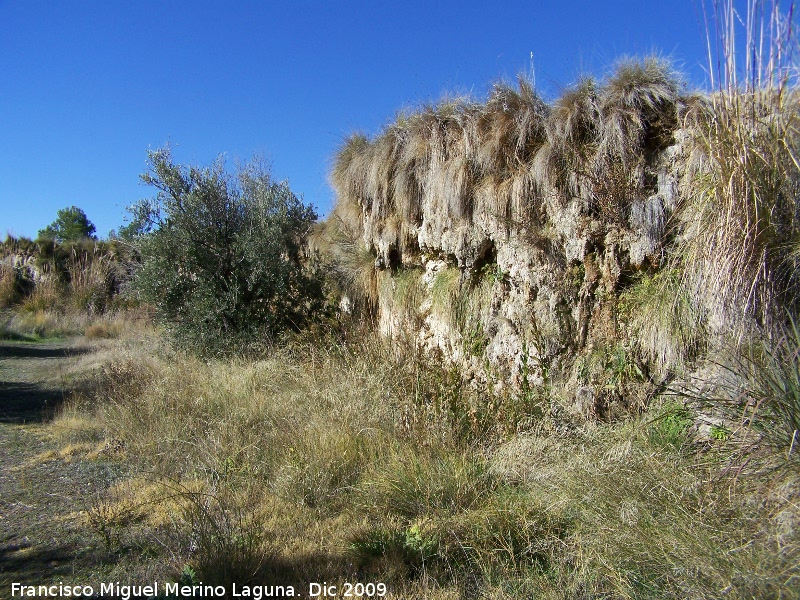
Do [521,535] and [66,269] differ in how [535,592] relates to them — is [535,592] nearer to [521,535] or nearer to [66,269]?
[521,535]

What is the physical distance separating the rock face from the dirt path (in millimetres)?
3341

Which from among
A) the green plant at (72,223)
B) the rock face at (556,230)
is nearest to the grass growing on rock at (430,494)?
the rock face at (556,230)

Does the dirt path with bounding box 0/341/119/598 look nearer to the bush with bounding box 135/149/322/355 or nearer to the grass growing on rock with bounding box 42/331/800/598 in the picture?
the grass growing on rock with bounding box 42/331/800/598

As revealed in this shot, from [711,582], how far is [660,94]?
14.5ft

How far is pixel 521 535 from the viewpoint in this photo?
11.5ft

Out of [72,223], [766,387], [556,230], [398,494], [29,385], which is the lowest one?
[398,494]

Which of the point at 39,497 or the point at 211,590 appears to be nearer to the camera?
the point at 211,590

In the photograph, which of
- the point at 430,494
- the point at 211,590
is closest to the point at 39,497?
the point at 211,590

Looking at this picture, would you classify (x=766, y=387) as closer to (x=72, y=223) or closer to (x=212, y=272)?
(x=212, y=272)

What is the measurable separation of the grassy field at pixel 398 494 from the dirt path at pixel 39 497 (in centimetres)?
2

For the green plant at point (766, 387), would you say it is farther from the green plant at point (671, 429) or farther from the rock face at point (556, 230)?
the rock face at point (556, 230)

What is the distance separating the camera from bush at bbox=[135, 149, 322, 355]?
9.01 meters

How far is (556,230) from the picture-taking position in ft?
18.9

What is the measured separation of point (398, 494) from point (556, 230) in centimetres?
309
